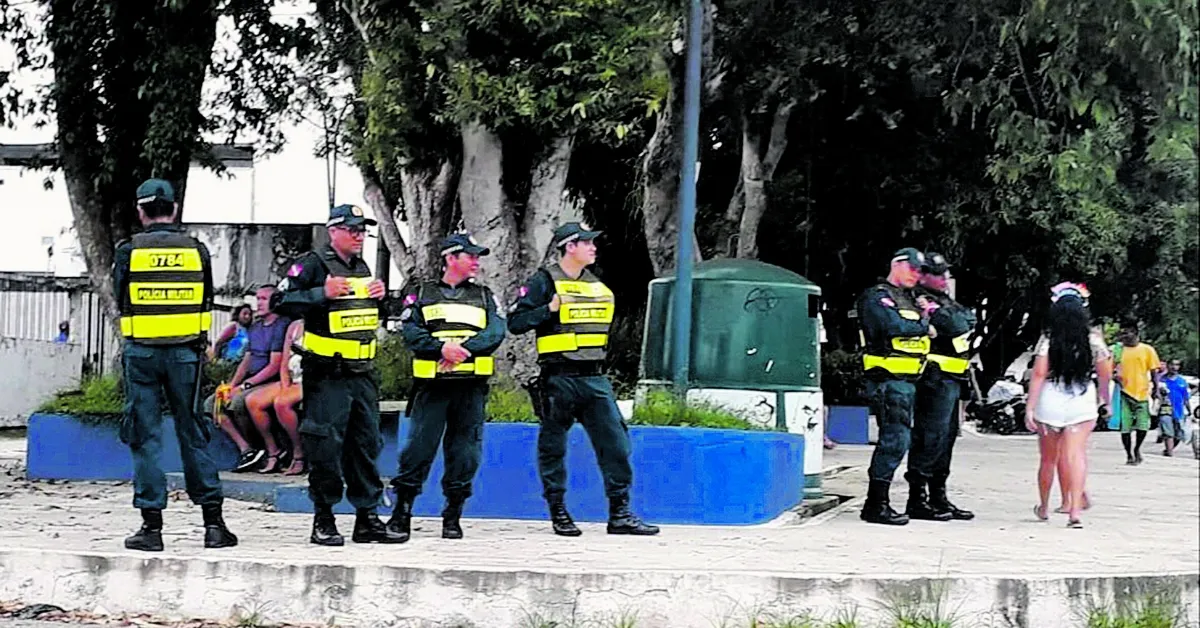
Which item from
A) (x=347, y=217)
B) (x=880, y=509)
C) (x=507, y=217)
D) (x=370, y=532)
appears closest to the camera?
(x=347, y=217)

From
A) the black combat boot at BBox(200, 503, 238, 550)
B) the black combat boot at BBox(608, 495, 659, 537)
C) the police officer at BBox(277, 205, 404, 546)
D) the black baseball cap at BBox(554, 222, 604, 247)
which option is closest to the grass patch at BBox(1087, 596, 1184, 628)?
the black combat boot at BBox(608, 495, 659, 537)

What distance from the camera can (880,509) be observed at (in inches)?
372

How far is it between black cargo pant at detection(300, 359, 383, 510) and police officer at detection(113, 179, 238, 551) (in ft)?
1.68

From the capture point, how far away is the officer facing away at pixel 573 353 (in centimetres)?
819

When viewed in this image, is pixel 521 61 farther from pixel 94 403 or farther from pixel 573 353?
pixel 94 403

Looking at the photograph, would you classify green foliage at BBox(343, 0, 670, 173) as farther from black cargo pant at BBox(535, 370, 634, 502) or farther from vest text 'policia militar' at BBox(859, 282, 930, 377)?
black cargo pant at BBox(535, 370, 634, 502)

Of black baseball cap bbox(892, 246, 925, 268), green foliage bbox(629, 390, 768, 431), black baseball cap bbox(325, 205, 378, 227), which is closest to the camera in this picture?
black baseball cap bbox(325, 205, 378, 227)

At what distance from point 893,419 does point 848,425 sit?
43.3 ft

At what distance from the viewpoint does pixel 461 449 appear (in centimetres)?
813

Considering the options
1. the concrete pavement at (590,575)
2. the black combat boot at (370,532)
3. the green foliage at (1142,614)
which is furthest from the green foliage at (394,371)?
the green foliage at (1142,614)

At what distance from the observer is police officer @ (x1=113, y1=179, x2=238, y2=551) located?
23.9 feet

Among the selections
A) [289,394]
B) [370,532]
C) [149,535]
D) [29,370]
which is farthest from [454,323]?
[29,370]

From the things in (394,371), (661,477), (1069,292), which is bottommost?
(661,477)

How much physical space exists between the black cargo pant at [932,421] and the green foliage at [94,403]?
6.12 metres
